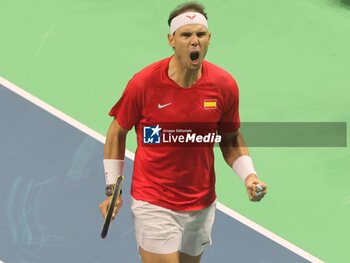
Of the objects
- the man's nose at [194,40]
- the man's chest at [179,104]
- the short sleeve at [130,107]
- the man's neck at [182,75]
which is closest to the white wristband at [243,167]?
the man's chest at [179,104]

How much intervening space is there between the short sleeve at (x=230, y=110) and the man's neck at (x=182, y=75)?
27 cm

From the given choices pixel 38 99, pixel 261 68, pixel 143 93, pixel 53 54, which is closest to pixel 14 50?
pixel 53 54

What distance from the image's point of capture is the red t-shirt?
7273mm

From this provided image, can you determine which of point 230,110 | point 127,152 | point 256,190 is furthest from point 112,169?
point 127,152

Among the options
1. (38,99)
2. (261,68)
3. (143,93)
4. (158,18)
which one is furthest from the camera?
(158,18)

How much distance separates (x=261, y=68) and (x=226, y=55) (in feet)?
1.79

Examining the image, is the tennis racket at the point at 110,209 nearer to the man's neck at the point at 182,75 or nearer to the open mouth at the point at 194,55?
the man's neck at the point at 182,75

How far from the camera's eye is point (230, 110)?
7.51 meters

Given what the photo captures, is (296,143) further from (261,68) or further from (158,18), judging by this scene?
(158,18)

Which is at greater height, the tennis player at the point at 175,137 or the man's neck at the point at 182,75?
the man's neck at the point at 182,75

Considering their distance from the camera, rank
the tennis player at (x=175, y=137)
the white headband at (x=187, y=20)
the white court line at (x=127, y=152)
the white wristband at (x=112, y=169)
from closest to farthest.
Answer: the white headband at (x=187, y=20) → the tennis player at (x=175, y=137) → the white wristband at (x=112, y=169) → the white court line at (x=127, y=152)

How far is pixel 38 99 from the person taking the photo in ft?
37.9

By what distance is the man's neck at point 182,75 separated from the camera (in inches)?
286

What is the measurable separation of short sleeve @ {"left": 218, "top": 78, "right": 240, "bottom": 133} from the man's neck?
0.27 m
